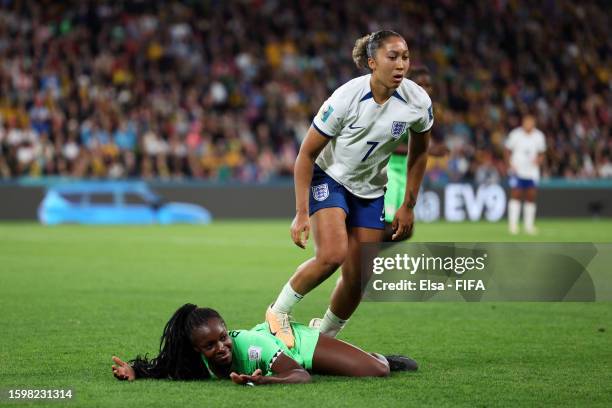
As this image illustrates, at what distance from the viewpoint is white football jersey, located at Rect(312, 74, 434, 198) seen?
6695 mm

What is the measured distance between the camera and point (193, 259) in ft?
51.8

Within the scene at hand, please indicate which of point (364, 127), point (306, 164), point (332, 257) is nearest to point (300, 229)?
point (332, 257)

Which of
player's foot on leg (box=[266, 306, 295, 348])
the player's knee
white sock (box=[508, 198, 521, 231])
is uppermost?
the player's knee

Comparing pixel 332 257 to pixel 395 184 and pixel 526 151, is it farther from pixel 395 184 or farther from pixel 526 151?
pixel 526 151

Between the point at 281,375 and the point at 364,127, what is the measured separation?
5.59ft

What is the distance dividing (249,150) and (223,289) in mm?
15431

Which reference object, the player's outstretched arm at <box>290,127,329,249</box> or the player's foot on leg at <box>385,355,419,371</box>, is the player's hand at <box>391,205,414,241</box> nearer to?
the player's outstretched arm at <box>290,127,329,249</box>

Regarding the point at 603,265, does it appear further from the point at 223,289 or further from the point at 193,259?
the point at 193,259

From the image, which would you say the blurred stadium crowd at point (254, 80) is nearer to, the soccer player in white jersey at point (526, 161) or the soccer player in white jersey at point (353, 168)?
the soccer player in white jersey at point (526, 161)

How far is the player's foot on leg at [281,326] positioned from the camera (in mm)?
6480

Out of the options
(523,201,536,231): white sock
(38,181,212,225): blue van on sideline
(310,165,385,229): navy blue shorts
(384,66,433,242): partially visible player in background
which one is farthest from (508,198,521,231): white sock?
(310,165,385,229): navy blue shorts

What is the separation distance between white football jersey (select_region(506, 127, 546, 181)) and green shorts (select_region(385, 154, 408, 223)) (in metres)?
13.1

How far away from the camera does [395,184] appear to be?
356 inches

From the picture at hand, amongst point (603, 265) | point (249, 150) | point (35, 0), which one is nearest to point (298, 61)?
point (249, 150)
